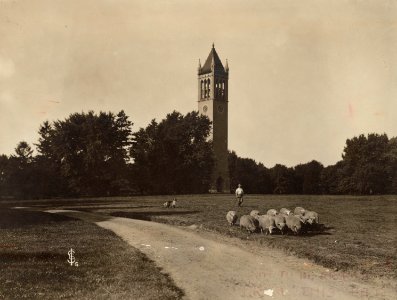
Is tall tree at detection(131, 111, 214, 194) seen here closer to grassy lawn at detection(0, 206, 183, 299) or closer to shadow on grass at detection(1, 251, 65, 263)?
grassy lawn at detection(0, 206, 183, 299)

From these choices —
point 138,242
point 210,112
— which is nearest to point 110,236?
point 138,242

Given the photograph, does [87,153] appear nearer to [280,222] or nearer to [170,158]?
[170,158]

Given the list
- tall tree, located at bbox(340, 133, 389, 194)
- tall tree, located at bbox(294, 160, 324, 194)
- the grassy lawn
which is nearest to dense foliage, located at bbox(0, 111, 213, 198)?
tall tree, located at bbox(340, 133, 389, 194)

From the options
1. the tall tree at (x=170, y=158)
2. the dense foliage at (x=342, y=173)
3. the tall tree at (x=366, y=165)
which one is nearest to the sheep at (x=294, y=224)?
the tall tree at (x=170, y=158)

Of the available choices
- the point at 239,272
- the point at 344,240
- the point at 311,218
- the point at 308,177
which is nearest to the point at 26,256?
the point at 239,272

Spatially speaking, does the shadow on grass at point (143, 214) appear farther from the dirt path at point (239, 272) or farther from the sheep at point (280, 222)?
the sheep at point (280, 222)

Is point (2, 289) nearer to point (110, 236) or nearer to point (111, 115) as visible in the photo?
point (110, 236)
